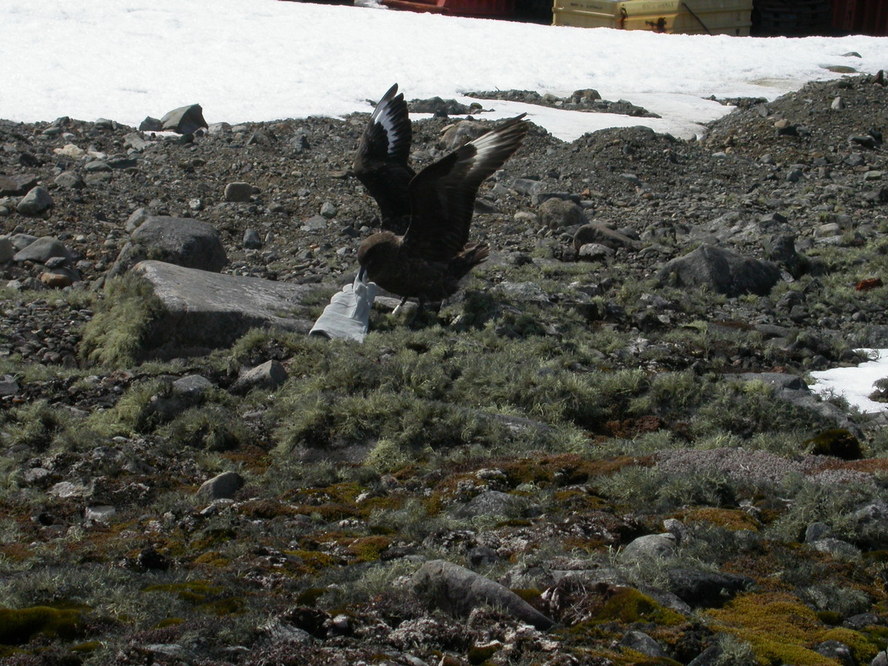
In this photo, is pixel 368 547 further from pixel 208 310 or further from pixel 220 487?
pixel 208 310

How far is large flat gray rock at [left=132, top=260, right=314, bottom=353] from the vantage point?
7.64m

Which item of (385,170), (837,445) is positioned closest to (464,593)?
(837,445)

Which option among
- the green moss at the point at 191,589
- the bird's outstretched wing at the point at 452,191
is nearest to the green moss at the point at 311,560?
the green moss at the point at 191,589

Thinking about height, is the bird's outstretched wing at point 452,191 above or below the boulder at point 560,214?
above

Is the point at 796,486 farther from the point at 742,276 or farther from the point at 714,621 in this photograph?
the point at 742,276

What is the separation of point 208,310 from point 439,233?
189 cm

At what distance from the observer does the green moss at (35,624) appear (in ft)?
10.2

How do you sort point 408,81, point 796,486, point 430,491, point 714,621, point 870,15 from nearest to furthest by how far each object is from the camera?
point 714,621 → point 796,486 → point 430,491 → point 408,81 → point 870,15

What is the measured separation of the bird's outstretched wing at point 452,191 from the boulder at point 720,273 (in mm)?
2393

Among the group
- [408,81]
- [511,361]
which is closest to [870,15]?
[408,81]

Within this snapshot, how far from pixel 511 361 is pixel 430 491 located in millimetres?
2253

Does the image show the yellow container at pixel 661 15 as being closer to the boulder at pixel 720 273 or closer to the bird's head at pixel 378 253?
the boulder at pixel 720 273

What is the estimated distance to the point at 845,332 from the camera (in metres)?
8.66

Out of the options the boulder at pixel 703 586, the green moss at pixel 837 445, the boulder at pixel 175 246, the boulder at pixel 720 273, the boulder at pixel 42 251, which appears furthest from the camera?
the boulder at pixel 42 251
